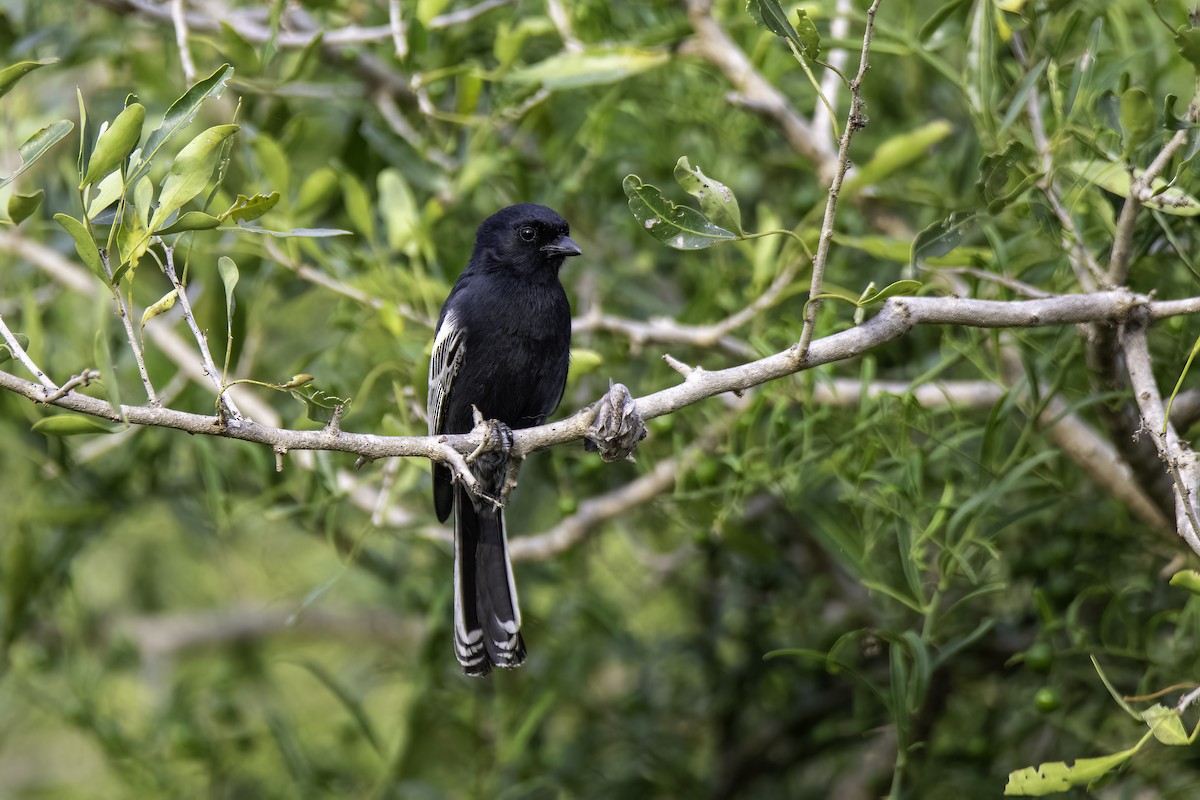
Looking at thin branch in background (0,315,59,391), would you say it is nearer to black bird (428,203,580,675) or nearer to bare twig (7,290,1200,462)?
bare twig (7,290,1200,462)

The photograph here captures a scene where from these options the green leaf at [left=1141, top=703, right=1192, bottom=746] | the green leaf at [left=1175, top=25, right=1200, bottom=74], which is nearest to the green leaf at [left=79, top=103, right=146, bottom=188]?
the green leaf at [left=1175, top=25, right=1200, bottom=74]

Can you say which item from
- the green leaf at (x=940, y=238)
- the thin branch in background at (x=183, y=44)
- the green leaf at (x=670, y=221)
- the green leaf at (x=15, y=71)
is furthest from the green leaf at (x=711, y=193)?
the thin branch in background at (x=183, y=44)

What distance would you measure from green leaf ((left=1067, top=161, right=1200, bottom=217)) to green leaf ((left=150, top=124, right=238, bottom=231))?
6.56 ft

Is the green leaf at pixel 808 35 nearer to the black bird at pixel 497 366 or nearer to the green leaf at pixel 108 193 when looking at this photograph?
the green leaf at pixel 108 193

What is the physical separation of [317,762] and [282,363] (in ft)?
5.28

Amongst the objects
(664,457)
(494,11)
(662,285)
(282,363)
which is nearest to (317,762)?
(282,363)

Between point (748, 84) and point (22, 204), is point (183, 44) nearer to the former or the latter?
point (22, 204)

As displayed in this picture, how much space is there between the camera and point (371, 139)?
13.9ft

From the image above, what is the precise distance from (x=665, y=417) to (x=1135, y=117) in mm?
1766

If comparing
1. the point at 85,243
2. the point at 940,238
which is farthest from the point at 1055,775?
the point at 85,243

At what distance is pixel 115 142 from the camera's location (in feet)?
7.59

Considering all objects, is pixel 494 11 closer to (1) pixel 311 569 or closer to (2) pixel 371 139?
(2) pixel 371 139

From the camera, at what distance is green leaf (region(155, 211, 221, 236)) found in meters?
2.39

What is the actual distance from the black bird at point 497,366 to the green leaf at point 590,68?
0.56 meters
